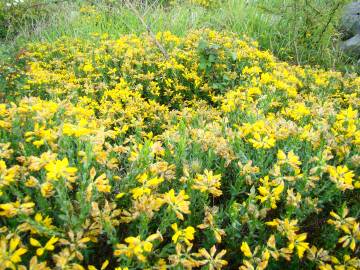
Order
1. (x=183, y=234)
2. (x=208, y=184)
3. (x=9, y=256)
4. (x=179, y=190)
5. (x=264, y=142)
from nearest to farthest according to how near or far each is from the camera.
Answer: (x=9, y=256)
(x=183, y=234)
(x=208, y=184)
(x=179, y=190)
(x=264, y=142)

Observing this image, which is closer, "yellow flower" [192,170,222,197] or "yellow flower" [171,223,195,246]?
"yellow flower" [171,223,195,246]

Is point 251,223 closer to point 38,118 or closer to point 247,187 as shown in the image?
point 247,187

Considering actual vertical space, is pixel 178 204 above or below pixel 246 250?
above

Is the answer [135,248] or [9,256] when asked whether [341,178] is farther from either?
A: [9,256]

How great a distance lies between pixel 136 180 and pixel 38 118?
57cm

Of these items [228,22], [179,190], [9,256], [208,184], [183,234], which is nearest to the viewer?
[9,256]

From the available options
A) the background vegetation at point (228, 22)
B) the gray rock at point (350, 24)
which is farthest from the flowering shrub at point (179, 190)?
the gray rock at point (350, 24)

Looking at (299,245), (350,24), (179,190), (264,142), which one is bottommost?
(299,245)

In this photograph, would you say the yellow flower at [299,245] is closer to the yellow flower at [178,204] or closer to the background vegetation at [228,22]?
the yellow flower at [178,204]

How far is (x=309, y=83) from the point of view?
367 cm

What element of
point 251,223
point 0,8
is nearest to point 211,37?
point 251,223

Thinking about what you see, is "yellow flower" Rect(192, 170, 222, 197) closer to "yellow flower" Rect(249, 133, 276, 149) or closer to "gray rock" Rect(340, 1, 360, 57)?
"yellow flower" Rect(249, 133, 276, 149)

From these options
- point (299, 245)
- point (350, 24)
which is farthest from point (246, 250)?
point (350, 24)

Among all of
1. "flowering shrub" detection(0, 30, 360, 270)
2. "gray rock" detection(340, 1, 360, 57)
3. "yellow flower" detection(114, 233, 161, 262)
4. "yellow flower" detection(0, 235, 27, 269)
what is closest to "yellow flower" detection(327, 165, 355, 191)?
"flowering shrub" detection(0, 30, 360, 270)
